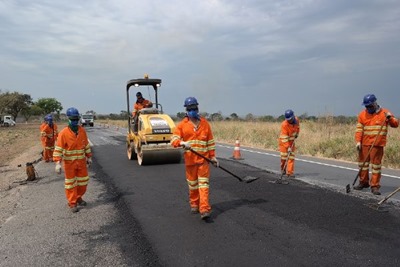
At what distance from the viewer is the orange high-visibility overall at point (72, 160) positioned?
662 cm

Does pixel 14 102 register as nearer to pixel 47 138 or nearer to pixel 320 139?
pixel 47 138

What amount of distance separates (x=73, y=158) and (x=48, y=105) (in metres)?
103

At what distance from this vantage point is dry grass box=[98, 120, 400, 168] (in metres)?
13.5

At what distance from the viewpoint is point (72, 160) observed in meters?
6.69

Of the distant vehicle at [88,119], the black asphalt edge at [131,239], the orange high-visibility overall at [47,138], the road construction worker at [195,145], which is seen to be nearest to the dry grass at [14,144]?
the orange high-visibility overall at [47,138]

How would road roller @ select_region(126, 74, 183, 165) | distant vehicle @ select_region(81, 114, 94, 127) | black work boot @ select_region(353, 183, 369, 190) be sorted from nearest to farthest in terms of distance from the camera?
black work boot @ select_region(353, 183, 369, 190) → road roller @ select_region(126, 74, 183, 165) → distant vehicle @ select_region(81, 114, 94, 127)

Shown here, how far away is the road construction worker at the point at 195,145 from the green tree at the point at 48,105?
10363 cm

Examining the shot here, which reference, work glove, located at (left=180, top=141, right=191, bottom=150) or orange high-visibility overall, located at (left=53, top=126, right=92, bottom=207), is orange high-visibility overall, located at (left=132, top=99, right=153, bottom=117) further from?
work glove, located at (left=180, top=141, right=191, bottom=150)

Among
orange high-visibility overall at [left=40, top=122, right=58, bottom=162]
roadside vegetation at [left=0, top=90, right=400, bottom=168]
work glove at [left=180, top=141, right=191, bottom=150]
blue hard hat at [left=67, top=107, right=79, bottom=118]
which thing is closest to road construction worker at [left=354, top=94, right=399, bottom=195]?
work glove at [left=180, top=141, right=191, bottom=150]

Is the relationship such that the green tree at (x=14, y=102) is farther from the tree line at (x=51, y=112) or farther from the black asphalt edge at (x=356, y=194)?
the black asphalt edge at (x=356, y=194)

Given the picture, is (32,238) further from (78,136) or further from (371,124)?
(371,124)

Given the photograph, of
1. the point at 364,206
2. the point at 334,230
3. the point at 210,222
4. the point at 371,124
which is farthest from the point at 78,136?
the point at 371,124

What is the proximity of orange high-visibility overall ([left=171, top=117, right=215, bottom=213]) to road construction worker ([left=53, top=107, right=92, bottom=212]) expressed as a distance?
80.7 inches

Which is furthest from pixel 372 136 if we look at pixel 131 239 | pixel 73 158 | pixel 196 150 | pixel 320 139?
pixel 320 139
